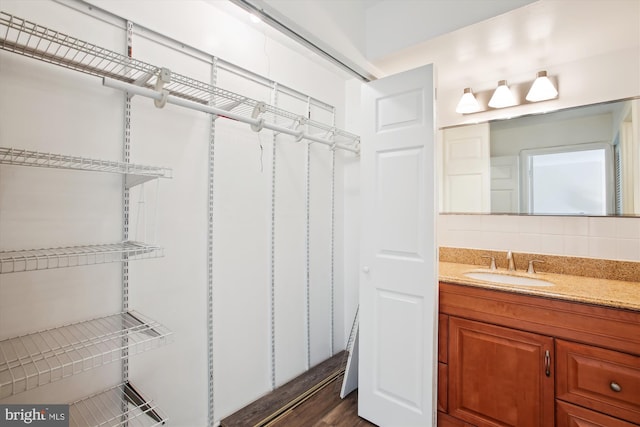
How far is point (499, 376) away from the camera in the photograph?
1480mm

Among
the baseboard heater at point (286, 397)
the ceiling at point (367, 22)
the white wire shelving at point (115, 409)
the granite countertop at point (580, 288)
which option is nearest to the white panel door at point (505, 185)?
the granite countertop at point (580, 288)

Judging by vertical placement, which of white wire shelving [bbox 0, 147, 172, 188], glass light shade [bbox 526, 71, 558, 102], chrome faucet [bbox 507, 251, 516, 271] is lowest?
chrome faucet [bbox 507, 251, 516, 271]

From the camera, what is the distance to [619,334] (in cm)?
122

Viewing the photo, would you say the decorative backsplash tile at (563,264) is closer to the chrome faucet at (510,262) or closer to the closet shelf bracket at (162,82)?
the chrome faucet at (510,262)

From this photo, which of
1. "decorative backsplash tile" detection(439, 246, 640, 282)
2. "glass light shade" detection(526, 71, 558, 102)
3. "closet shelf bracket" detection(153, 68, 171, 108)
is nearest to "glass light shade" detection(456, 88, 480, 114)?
"glass light shade" detection(526, 71, 558, 102)

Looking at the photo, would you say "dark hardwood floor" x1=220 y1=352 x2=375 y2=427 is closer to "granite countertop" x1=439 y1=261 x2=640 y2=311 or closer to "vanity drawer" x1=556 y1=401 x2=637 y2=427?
"vanity drawer" x1=556 y1=401 x2=637 y2=427

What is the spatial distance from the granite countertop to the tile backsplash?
17cm

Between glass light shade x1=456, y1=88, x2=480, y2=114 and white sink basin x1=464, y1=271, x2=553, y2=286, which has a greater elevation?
glass light shade x1=456, y1=88, x2=480, y2=114

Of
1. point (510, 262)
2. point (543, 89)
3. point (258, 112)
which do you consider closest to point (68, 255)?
point (258, 112)

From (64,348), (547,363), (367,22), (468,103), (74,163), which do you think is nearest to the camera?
(64,348)

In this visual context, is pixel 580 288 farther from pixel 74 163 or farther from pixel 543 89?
pixel 74 163

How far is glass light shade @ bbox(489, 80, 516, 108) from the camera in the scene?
6.53 feet

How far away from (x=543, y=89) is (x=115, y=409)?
9.41 feet

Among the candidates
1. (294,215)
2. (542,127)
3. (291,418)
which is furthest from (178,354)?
(542,127)
